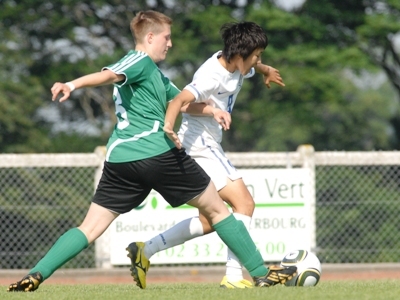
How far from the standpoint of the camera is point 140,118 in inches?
226

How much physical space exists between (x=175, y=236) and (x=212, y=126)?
0.89 metres

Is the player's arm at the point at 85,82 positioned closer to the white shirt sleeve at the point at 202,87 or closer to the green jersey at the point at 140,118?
Result: the green jersey at the point at 140,118

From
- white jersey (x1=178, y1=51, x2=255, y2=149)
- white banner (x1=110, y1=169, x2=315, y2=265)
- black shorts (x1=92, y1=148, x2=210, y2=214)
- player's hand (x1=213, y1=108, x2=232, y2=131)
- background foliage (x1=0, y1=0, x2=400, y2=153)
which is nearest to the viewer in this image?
black shorts (x1=92, y1=148, x2=210, y2=214)

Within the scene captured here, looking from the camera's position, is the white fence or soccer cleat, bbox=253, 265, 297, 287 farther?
the white fence

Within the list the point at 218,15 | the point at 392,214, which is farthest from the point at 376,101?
the point at 392,214

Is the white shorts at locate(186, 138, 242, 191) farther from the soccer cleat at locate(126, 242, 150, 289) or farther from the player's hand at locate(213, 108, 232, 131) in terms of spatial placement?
the soccer cleat at locate(126, 242, 150, 289)

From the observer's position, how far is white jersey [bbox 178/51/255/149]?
6148mm

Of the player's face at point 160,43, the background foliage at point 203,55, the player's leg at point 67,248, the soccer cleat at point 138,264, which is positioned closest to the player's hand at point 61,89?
the player's face at point 160,43

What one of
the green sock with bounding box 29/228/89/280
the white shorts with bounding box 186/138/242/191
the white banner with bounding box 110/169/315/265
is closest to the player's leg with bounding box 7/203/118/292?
the green sock with bounding box 29/228/89/280

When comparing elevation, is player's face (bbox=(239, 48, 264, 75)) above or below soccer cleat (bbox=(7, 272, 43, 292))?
above

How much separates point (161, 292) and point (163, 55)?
1.58 m

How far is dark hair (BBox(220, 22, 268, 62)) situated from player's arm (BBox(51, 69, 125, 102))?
1063 millimetres

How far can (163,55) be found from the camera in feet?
19.2

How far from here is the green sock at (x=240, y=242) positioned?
594 cm
